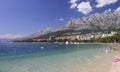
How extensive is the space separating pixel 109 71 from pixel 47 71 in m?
8.10

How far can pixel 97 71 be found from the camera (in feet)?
80.8

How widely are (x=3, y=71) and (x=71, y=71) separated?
9.73 metres

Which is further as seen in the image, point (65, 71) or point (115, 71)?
point (65, 71)

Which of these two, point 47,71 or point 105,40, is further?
point 105,40

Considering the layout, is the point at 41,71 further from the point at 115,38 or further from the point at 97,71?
the point at 115,38

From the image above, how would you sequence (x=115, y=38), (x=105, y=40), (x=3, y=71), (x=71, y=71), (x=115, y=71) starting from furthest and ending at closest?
(x=105, y=40) → (x=115, y=38) → (x=3, y=71) → (x=71, y=71) → (x=115, y=71)

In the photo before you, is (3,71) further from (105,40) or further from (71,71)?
(105,40)

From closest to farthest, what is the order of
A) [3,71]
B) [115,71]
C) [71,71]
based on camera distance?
1. [115,71]
2. [71,71]
3. [3,71]

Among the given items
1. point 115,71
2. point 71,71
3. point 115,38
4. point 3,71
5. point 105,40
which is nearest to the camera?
point 115,71

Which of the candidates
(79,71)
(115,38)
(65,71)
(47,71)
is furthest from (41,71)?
(115,38)

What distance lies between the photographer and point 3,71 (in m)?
27.1

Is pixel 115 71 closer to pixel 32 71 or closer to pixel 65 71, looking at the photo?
pixel 65 71

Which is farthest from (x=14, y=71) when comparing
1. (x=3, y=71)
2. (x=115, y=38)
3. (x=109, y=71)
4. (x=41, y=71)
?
(x=115, y=38)

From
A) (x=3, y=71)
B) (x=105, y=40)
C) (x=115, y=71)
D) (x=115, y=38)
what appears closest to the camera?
(x=115, y=71)
